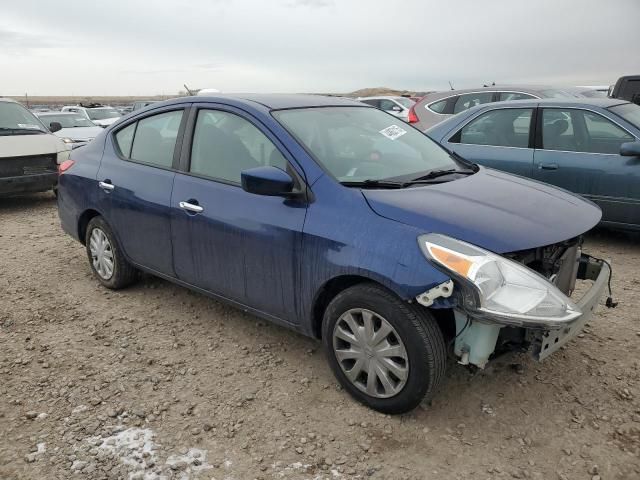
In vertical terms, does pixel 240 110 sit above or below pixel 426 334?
above

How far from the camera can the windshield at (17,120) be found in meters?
8.17

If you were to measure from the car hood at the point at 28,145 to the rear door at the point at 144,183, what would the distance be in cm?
408

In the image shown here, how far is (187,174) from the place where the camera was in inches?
144

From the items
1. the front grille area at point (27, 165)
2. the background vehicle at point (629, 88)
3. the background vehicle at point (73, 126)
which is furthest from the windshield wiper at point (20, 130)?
the background vehicle at point (629, 88)

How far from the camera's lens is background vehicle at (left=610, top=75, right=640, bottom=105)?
9.08 meters

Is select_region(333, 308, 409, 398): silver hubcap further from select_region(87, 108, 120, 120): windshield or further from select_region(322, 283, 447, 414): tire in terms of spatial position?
select_region(87, 108, 120, 120): windshield

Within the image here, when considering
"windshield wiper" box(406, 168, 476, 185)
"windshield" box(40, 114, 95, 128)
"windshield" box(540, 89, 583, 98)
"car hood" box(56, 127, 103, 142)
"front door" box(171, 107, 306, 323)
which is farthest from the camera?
"windshield" box(40, 114, 95, 128)

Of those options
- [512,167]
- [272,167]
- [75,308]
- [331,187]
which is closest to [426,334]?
[331,187]

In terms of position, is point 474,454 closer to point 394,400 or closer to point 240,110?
point 394,400

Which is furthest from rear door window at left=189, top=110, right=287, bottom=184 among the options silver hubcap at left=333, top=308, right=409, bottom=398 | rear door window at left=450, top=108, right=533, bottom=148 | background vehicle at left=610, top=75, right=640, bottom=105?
background vehicle at left=610, top=75, right=640, bottom=105

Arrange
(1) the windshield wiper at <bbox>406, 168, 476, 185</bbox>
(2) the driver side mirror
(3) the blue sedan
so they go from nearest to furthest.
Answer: (3) the blue sedan
(1) the windshield wiper at <bbox>406, 168, 476, 185</bbox>
(2) the driver side mirror

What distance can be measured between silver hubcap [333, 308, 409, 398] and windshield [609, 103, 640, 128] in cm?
414

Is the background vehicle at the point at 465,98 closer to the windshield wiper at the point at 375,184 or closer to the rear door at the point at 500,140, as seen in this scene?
the rear door at the point at 500,140

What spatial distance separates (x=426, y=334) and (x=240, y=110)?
1.84 metres
